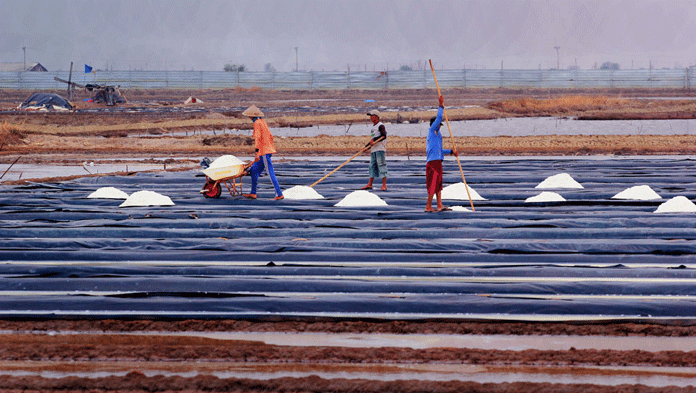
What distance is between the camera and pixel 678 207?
27.5 ft

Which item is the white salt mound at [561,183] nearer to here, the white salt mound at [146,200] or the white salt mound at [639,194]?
the white salt mound at [639,194]

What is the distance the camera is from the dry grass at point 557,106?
115 ft

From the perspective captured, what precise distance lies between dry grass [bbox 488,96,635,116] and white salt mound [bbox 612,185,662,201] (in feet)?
82.9

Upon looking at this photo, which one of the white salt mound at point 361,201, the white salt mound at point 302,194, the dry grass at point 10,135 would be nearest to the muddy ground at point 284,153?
the dry grass at point 10,135

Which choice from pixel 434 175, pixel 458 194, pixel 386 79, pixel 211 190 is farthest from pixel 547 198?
pixel 386 79

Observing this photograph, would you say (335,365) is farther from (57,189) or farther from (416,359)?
(57,189)

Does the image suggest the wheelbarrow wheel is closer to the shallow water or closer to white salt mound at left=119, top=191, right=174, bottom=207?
white salt mound at left=119, top=191, right=174, bottom=207

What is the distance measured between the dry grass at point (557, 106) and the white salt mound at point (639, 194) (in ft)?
82.9

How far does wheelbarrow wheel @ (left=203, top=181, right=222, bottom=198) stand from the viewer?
988 cm

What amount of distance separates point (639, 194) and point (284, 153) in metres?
10.7

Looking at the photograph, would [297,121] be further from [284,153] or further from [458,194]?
[458,194]

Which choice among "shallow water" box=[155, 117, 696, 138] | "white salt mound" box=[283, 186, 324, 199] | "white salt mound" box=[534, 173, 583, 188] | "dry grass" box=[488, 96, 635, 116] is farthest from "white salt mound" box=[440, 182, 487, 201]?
"dry grass" box=[488, 96, 635, 116]

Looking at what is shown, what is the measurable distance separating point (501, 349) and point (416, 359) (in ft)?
1.73

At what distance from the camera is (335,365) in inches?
164
